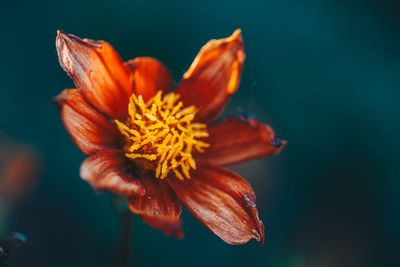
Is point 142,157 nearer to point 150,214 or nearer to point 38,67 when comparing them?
point 150,214

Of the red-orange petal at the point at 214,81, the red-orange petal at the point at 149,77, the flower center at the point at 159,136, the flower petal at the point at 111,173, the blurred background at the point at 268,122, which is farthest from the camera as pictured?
the blurred background at the point at 268,122

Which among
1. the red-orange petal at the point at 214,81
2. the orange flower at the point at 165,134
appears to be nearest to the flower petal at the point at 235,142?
the orange flower at the point at 165,134

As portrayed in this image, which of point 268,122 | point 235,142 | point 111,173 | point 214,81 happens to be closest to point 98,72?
point 111,173

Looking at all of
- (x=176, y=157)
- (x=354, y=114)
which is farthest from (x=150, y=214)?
(x=354, y=114)

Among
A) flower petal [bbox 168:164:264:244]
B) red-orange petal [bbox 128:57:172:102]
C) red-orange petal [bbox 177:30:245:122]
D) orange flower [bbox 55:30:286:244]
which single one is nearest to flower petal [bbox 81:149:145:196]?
orange flower [bbox 55:30:286:244]

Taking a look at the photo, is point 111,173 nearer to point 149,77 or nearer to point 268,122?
point 149,77

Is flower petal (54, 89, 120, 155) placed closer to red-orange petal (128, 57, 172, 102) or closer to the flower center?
the flower center

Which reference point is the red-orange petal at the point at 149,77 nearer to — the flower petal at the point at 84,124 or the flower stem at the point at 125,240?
the flower petal at the point at 84,124
